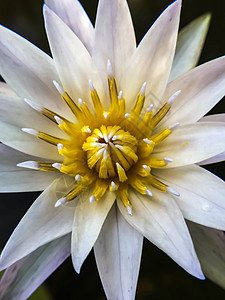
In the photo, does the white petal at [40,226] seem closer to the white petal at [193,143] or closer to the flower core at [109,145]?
the flower core at [109,145]

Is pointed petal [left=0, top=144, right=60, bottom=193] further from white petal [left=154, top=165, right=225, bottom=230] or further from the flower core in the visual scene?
white petal [left=154, top=165, right=225, bottom=230]

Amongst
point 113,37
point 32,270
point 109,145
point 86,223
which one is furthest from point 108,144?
point 32,270

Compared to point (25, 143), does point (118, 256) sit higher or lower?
lower

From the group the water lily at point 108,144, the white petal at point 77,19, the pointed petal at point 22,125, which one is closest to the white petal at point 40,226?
the water lily at point 108,144

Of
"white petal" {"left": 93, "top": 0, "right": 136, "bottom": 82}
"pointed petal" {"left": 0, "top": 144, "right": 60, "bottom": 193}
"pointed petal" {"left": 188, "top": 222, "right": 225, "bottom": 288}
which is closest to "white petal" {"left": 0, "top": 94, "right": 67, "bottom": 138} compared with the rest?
"pointed petal" {"left": 0, "top": 144, "right": 60, "bottom": 193}

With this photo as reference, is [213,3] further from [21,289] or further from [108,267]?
[21,289]

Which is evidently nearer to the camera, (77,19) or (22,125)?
(22,125)

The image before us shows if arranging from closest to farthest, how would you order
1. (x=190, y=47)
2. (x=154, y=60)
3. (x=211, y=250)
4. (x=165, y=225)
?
1. (x=165, y=225)
2. (x=154, y=60)
3. (x=211, y=250)
4. (x=190, y=47)

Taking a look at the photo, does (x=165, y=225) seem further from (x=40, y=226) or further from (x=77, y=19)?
(x=77, y=19)
